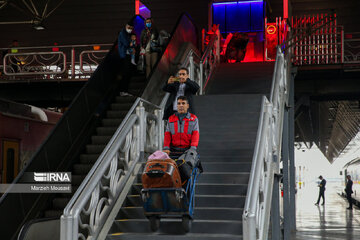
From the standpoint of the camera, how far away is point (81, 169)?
1041 cm

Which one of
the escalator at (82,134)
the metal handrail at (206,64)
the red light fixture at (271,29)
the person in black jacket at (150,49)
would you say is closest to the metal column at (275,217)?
the metal handrail at (206,64)

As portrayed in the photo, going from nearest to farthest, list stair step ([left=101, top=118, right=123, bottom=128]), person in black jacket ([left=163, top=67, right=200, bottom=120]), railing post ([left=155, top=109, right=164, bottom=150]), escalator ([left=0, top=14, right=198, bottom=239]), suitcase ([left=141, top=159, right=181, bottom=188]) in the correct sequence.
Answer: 1. suitcase ([left=141, top=159, right=181, bottom=188])
2. escalator ([left=0, top=14, right=198, bottom=239])
3. person in black jacket ([left=163, top=67, right=200, bottom=120])
4. railing post ([left=155, top=109, right=164, bottom=150])
5. stair step ([left=101, top=118, right=123, bottom=128])

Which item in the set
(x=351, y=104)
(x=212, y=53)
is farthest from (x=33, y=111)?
(x=351, y=104)

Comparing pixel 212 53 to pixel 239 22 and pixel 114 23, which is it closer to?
pixel 239 22

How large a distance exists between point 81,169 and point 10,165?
10.5ft

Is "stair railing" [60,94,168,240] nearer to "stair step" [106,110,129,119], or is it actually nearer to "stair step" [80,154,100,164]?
"stair step" [80,154,100,164]

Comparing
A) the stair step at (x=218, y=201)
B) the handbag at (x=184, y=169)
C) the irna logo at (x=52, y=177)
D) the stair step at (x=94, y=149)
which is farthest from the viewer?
the stair step at (x=94, y=149)

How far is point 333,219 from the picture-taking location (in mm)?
22484

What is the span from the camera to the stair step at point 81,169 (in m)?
10.4

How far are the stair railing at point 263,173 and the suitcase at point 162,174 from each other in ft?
2.92

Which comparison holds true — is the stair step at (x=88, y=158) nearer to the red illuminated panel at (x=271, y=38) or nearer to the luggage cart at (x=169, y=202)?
the luggage cart at (x=169, y=202)

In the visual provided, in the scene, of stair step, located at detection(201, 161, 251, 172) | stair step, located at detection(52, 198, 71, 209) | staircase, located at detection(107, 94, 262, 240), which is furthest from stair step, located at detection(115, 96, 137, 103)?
stair step, located at detection(201, 161, 251, 172)

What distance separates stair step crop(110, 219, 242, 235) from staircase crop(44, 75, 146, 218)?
89.5 inches

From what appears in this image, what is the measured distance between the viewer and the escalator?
916cm
